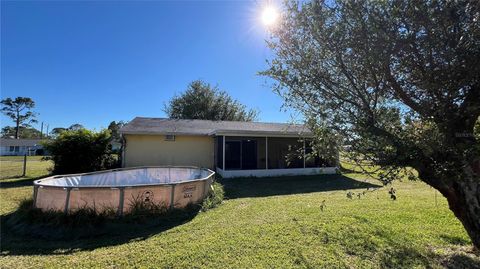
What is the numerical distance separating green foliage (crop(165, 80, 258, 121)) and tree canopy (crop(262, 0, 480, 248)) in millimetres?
26289

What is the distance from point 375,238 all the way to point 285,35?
13.8ft

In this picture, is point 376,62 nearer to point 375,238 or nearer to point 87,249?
point 375,238

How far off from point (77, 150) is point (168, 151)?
4.73 metres

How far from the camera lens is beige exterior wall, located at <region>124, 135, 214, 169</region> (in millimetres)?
15672

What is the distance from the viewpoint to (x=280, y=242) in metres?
5.11

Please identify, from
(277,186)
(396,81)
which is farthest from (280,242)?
(277,186)

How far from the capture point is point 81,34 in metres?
12.0

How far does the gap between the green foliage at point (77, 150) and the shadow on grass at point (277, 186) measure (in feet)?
25.1

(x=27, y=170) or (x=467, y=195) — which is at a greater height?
(x=467, y=195)

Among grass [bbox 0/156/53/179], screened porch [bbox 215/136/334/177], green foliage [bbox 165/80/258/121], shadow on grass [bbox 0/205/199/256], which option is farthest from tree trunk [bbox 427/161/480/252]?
green foliage [bbox 165/80/258/121]

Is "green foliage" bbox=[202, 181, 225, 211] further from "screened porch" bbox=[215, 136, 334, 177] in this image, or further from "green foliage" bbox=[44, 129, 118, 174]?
"green foliage" bbox=[44, 129, 118, 174]

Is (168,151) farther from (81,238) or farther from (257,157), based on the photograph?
(81,238)

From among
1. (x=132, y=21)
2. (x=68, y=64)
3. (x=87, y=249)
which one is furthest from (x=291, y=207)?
(x=68, y=64)

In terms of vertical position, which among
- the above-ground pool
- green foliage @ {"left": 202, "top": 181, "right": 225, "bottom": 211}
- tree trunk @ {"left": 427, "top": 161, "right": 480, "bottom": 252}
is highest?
tree trunk @ {"left": 427, "top": 161, "right": 480, "bottom": 252}
